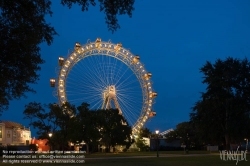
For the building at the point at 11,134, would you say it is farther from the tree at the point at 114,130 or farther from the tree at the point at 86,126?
the tree at the point at 86,126

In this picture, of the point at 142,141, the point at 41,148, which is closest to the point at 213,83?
the point at 142,141

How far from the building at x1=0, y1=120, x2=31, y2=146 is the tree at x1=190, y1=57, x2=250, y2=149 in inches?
1545

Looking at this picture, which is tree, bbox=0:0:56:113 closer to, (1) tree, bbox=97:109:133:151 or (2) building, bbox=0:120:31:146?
(1) tree, bbox=97:109:133:151

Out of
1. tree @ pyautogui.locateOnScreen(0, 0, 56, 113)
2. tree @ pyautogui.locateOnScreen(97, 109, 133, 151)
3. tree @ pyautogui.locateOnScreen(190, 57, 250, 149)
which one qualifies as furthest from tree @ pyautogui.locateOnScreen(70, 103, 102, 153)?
A: tree @ pyautogui.locateOnScreen(0, 0, 56, 113)

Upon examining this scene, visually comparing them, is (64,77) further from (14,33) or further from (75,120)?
(14,33)

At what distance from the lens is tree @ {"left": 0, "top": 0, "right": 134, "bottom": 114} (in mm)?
11109

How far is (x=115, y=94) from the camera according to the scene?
56.3m

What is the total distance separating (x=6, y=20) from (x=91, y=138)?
50.7 metres

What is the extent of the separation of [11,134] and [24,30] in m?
69.2

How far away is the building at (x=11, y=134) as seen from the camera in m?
72.2

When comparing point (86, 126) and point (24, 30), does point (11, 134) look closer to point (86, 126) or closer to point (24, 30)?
point (86, 126)

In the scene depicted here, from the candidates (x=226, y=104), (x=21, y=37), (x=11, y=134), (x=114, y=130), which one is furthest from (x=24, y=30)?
(x=11, y=134)

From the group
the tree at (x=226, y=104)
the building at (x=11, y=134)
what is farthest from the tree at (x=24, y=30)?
the building at (x=11, y=134)

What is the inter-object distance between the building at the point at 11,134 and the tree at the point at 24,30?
63038 mm
